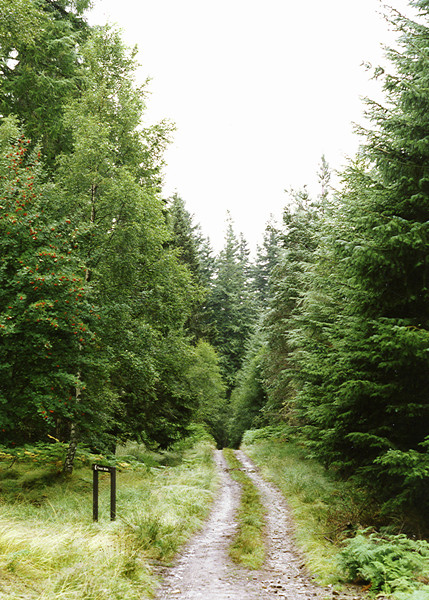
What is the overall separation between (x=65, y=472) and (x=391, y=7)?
42.8 ft

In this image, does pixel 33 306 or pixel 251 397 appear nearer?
pixel 33 306

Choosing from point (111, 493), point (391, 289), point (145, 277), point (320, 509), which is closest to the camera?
point (111, 493)

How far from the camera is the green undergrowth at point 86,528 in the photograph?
4.44 metres

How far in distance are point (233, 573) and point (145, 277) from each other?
30.2 ft

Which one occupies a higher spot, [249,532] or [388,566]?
[388,566]

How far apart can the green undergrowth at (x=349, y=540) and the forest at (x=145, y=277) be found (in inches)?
25.1

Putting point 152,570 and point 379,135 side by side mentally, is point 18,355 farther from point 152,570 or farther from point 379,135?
point 379,135

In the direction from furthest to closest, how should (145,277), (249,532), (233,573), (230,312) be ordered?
(230,312) < (145,277) < (249,532) < (233,573)

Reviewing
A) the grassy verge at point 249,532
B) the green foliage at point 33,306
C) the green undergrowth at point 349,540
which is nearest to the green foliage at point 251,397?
the green undergrowth at point 349,540

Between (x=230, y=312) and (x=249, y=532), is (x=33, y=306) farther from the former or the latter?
(x=230, y=312)

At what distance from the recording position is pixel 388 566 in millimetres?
5312

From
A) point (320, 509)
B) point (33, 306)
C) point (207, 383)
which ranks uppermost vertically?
point (33, 306)

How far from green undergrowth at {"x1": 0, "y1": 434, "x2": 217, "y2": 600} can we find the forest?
1.14m

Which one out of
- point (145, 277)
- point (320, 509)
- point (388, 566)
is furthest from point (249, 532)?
point (145, 277)
